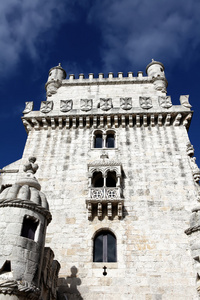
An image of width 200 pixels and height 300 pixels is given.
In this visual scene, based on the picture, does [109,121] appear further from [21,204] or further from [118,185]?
[21,204]

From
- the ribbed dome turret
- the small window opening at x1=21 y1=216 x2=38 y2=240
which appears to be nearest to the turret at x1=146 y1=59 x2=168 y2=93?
the ribbed dome turret

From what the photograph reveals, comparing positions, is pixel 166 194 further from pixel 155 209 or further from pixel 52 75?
pixel 52 75

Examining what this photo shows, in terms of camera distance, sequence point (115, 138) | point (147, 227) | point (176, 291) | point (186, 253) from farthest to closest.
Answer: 1. point (115, 138)
2. point (147, 227)
3. point (186, 253)
4. point (176, 291)

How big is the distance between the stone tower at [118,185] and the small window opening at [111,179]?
0.20 ft

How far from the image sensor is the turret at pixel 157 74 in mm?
23337

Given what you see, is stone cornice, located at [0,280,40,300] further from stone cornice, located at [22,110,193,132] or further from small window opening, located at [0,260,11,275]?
stone cornice, located at [22,110,193,132]

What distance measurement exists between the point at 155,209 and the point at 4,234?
862 centimetres

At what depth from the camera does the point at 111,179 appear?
1778cm

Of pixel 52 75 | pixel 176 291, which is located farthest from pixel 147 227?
pixel 52 75

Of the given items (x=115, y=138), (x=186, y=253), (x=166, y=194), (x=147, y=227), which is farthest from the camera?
(x=115, y=138)

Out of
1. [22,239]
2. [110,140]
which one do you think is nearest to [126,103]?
[110,140]

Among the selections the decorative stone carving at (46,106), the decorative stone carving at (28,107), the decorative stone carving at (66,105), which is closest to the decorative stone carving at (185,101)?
the decorative stone carving at (66,105)

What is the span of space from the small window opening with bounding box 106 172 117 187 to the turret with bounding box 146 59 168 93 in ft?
30.2

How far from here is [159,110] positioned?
2055 centimetres
